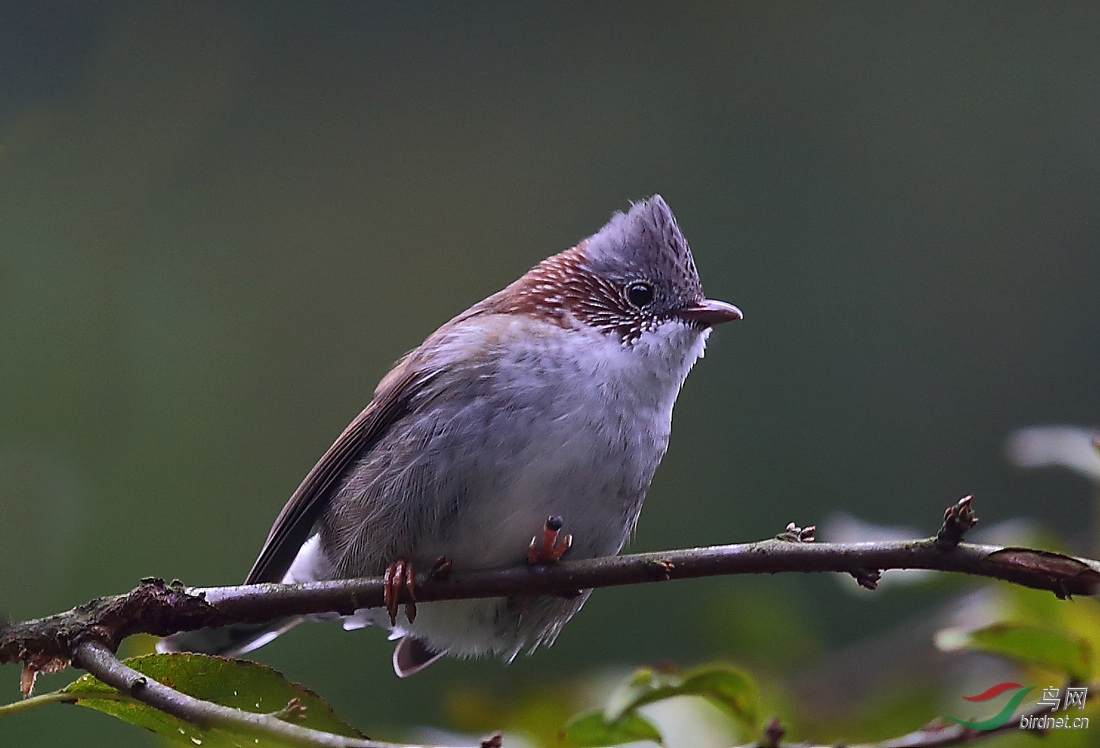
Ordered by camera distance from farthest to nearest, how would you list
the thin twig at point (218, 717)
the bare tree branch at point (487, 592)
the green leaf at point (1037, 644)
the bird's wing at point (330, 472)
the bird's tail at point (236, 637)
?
1. the bird's tail at point (236, 637)
2. the bird's wing at point (330, 472)
3. the green leaf at point (1037, 644)
4. the bare tree branch at point (487, 592)
5. the thin twig at point (218, 717)

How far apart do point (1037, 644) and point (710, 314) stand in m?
1.79

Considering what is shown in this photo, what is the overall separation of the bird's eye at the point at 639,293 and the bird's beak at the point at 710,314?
14cm

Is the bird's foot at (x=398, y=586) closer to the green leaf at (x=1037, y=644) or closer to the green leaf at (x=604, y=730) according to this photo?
the green leaf at (x=604, y=730)

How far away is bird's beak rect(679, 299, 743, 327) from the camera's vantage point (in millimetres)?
4297

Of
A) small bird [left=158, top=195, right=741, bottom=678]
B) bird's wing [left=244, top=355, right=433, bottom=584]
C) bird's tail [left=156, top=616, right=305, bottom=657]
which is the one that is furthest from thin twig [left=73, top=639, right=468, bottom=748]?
bird's tail [left=156, top=616, right=305, bottom=657]

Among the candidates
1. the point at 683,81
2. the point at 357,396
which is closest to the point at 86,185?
the point at 357,396

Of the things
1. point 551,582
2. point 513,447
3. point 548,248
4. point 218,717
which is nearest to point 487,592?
point 551,582

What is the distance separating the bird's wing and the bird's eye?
0.88 metres

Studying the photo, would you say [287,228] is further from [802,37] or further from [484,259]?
[802,37]

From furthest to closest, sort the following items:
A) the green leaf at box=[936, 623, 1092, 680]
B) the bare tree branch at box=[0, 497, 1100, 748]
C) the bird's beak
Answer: the bird's beak
the green leaf at box=[936, 623, 1092, 680]
the bare tree branch at box=[0, 497, 1100, 748]

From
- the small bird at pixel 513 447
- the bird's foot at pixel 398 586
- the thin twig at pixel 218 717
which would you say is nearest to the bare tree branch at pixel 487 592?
the thin twig at pixel 218 717

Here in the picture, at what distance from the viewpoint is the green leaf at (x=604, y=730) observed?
269 centimetres

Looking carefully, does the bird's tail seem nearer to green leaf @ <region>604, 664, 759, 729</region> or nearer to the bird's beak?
the bird's beak

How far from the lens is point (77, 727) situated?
25.0 feet
